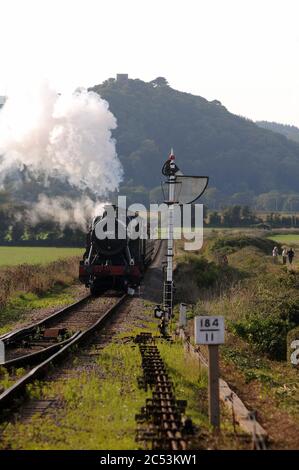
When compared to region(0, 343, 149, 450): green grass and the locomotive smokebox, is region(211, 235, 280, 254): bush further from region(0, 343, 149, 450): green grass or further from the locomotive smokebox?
region(0, 343, 149, 450): green grass

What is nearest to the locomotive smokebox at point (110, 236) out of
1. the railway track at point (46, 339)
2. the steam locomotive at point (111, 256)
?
the steam locomotive at point (111, 256)

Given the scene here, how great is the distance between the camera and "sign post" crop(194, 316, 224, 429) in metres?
8.37

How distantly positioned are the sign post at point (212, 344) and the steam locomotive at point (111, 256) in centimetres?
1750

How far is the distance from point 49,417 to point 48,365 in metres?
3.08

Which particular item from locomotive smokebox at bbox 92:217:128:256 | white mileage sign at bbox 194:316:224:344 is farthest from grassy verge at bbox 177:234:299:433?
locomotive smokebox at bbox 92:217:128:256

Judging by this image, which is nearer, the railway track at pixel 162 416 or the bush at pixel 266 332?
the railway track at pixel 162 416

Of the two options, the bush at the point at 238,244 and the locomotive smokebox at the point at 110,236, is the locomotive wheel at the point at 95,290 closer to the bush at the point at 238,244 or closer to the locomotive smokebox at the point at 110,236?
the locomotive smokebox at the point at 110,236

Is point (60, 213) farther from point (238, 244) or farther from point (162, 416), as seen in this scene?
point (162, 416)

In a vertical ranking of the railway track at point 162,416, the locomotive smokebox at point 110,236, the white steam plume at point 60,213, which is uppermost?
the white steam plume at point 60,213

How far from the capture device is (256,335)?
53.8ft

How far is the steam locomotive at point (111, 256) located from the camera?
26.3m

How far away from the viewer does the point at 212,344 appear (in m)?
8.59

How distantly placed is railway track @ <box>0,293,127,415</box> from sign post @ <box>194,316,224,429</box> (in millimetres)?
2855

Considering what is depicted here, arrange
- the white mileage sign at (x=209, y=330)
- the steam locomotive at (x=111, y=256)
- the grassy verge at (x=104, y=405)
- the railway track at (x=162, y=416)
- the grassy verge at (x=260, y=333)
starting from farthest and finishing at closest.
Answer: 1. the steam locomotive at (x=111, y=256)
2. the grassy verge at (x=260, y=333)
3. the white mileage sign at (x=209, y=330)
4. the grassy verge at (x=104, y=405)
5. the railway track at (x=162, y=416)
